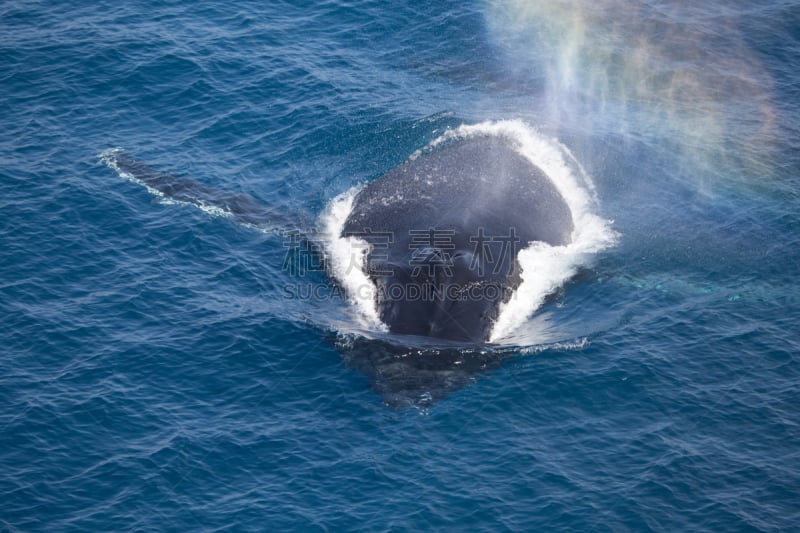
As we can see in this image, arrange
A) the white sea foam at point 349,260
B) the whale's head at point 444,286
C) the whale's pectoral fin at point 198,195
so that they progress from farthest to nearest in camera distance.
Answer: the whale's pectoral fin at point 198,195 < the white sea foam at point 349,260 < the whale's head at point 444,286

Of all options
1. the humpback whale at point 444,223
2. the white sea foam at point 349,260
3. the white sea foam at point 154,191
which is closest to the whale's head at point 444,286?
the humpback whale at point 444,223

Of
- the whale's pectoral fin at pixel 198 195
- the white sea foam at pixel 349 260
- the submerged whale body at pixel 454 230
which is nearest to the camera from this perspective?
the submerged whale body at pixel 454 230

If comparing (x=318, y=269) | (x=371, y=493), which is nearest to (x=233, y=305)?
(x=318, y=269)

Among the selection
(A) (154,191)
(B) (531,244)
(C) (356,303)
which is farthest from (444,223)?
(A) (154,191)

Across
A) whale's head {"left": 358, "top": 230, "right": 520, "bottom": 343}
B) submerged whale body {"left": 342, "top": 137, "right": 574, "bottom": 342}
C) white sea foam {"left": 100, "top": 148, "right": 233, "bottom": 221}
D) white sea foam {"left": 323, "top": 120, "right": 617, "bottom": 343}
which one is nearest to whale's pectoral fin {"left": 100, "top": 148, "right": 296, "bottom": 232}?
white sea foam {"left": 100, "top": 148, "right": 233, "bottom": 221}

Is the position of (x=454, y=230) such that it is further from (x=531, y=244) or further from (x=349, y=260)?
(x=349, y=260)

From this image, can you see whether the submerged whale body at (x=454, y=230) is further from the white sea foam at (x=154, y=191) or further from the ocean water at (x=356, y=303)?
the white sea foam at (x=154, y=191)
